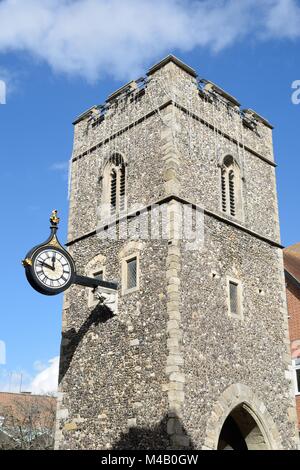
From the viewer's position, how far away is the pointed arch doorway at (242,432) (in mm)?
13805

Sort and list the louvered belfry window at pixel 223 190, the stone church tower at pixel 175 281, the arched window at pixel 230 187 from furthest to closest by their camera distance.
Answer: the arched window at pixel 230 187 < the louvered belfry window at pixel 223 190 < the stone church tower at pixel 175 281

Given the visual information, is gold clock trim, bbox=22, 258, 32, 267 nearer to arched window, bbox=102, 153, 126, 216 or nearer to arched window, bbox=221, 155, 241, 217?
arched window, bbox=102, 153, 126, 216

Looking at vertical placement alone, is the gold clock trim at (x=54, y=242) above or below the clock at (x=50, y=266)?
above

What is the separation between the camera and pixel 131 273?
46.5 ft

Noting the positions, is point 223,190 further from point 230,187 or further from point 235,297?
point 235,297

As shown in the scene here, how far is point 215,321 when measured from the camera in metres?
13.6

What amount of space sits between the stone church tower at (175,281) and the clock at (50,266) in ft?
4.95

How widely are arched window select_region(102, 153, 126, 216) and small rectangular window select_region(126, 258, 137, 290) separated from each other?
5.20 ft

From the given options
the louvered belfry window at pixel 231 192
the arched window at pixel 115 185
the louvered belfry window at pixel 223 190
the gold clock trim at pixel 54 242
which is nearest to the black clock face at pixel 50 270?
the gold clock trim at pixel 54 242

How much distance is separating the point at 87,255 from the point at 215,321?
3981 millimetres

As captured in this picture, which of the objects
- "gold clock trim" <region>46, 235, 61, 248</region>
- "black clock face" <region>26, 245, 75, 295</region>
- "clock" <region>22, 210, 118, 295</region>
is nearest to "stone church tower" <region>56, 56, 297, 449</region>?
"clock" <region>22, 210, 118, 295</region>

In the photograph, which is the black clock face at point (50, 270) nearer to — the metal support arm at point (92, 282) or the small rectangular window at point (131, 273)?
the metal support arm at point (92, 282)

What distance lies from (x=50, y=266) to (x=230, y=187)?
567 centimetres
